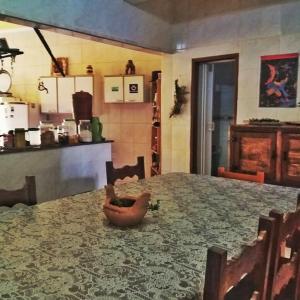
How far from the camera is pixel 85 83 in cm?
575

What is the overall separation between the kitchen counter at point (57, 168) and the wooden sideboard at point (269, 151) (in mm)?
1539

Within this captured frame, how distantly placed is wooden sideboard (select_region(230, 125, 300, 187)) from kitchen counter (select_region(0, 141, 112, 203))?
5.05 ft

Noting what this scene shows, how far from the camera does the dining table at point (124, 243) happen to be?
1.00 metres

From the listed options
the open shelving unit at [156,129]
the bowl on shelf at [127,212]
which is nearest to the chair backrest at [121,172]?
the bowl on shelf at [127,212]

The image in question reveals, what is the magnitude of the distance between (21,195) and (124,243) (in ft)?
2.78

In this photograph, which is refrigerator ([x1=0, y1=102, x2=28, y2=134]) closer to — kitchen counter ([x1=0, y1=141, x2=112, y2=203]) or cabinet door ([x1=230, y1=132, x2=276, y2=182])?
kitchen counter ([x1=0, y1=141, x2=112, y2=203])

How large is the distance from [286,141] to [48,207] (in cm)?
221

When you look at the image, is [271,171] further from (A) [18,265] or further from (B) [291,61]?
(A) [18,265]

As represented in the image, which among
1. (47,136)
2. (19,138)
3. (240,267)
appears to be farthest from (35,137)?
(240,267)

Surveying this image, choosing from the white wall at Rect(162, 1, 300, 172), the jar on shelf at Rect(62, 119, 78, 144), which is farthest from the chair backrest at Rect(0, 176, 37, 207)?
the white wall at Rect(162, 1, 300, 172)

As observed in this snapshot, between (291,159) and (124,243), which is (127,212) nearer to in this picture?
(124,243)

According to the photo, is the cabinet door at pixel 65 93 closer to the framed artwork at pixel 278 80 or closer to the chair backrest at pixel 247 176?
the framed artwork at pixel 278 80

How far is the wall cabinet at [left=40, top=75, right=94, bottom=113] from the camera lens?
5.75m

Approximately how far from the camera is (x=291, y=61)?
149 inches
